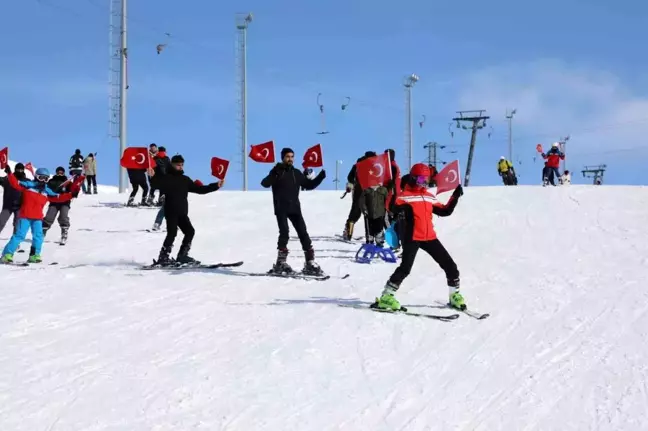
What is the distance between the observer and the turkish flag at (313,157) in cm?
1350

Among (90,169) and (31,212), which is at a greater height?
(90,169)

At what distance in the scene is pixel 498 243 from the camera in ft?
46.4

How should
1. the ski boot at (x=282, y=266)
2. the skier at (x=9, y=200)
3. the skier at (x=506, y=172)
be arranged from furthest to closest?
1. the skier at (x=506, y=172)
2. the skier at (x=9, y=200)
3. the ski boot at (x=282, y=266)

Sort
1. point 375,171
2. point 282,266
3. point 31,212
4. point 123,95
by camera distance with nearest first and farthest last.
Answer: point 282,266 → point 31,212 → point 375,171 → point 123,95

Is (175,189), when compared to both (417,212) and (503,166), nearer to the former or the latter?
(417,212)

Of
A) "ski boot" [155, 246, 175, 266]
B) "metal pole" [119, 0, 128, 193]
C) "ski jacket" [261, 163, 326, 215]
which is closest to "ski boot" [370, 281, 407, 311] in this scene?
"ski jacket" [261, 163, 326, 215]

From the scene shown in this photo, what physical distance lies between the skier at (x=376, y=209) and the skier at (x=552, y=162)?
13651mm

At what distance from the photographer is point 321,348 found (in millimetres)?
6145

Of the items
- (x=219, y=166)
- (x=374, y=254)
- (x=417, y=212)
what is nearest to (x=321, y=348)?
(x=417, y=212)

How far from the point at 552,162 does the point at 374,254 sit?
14.6 metres

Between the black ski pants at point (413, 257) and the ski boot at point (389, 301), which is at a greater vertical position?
the black ski pants at point (413, 257)

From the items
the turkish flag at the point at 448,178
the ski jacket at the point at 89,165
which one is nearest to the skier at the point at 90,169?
the ski jacket at the point at 89,165

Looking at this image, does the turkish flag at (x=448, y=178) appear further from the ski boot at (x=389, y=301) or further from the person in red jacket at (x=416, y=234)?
the ski boot at (x=389, y=301)

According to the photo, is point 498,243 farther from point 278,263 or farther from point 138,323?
point 138,323
